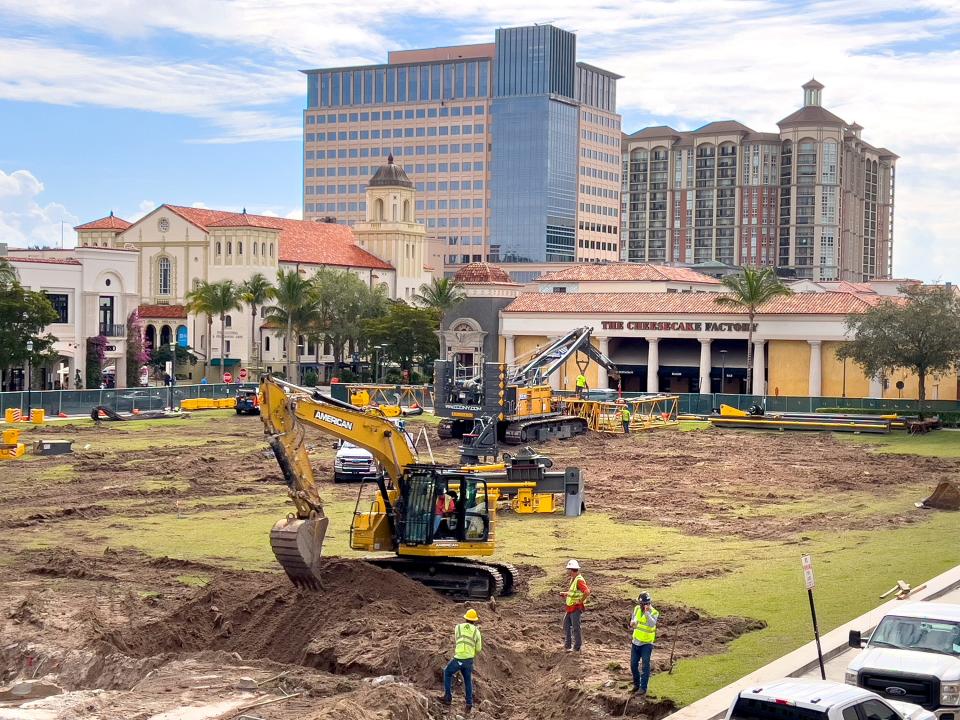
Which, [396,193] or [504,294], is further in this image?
[396,193]

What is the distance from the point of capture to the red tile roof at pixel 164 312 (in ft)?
369

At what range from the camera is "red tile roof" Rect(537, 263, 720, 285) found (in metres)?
99.9

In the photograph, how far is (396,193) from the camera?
137m

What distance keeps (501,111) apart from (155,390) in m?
123

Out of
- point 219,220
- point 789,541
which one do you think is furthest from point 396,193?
point 789,541

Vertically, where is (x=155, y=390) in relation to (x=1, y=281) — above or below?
below

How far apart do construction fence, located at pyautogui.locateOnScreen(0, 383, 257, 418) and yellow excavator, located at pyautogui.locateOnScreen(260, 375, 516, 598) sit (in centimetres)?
4624

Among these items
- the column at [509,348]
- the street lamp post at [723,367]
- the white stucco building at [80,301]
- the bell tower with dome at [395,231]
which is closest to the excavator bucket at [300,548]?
the white stucco building at [80,301]

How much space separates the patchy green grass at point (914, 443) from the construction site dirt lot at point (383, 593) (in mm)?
9066

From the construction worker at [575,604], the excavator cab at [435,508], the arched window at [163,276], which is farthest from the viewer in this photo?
the arched window at [163,276]

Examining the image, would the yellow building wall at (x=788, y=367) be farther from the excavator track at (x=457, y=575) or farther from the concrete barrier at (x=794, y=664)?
the excavator track at (x=457, y=575)

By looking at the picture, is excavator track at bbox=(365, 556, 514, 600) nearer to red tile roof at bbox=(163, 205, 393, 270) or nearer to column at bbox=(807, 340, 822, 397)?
column at bbox=(807, 340, 822, 397)

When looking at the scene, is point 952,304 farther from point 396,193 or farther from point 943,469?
point 396,193

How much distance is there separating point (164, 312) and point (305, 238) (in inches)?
780
